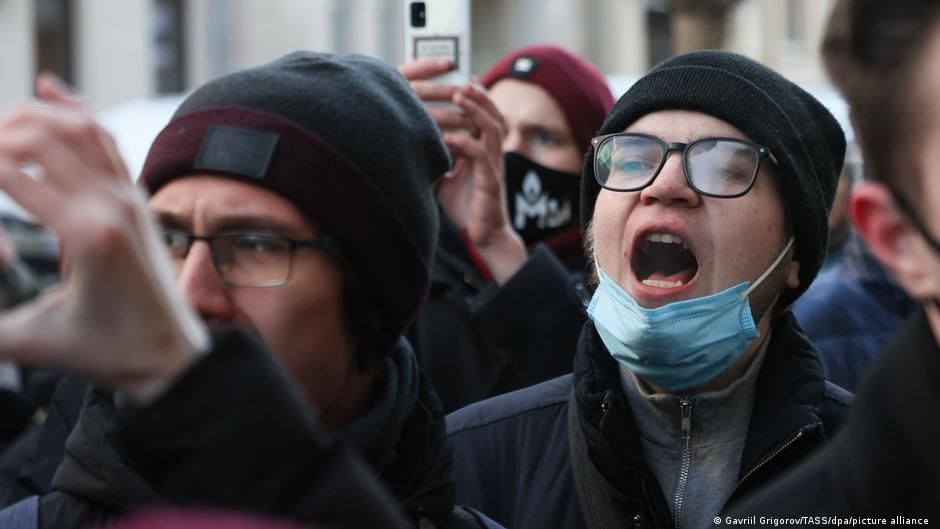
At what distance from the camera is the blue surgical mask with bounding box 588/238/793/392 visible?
3211mm

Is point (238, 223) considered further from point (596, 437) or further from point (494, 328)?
point (494, 328)

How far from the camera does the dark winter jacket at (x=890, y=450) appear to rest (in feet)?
6.00

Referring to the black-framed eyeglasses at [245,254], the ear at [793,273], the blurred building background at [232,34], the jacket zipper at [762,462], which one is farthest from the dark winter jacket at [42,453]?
the blurred building background at [232,34]

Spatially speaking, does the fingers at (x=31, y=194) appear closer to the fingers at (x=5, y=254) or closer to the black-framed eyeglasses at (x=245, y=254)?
the fingers at (x=5, y=254)

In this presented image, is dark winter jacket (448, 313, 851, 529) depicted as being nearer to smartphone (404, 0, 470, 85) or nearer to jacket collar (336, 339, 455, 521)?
jacket collar (336, 339, 455, 521)

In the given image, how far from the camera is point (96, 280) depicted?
60.8 inches

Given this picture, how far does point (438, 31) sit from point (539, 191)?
0.73 m

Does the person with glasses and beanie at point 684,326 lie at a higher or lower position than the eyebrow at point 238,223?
lower

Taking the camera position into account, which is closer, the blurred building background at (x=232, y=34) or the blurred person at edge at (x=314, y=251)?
the blurred person at edge at (x=314, y=251)

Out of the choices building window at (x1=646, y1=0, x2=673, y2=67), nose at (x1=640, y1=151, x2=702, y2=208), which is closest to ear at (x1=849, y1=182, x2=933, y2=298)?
nose at (x1=640, y1=151, x2=702, y2=208)

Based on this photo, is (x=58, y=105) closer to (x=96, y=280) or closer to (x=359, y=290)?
(x=96, y=280)

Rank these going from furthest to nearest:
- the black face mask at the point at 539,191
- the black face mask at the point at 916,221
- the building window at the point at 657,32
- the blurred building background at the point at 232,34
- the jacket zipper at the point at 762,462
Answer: the building window at the point at 657,32 → the blurred building background at the point at 232,34 → the black face mask at the point at 539,191 → the jacket zipper at the point at 762,462 → the black face mask at the point at 916,221

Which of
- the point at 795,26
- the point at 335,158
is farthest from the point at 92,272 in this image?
the point at 795,26

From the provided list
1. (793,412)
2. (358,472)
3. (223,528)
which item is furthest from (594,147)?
(223,528)
